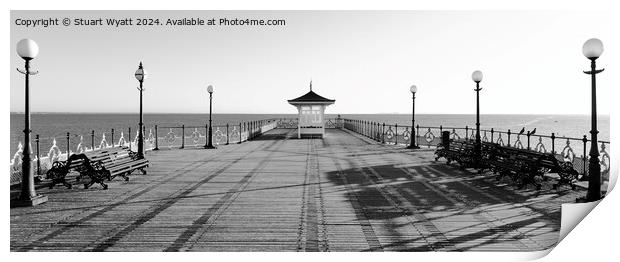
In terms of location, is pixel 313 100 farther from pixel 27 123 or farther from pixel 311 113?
pixel 27 123

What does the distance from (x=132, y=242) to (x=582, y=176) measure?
915 centimetres

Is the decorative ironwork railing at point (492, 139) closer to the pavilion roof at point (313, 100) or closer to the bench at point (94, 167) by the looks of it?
the pavilion roof at point (313, 100)

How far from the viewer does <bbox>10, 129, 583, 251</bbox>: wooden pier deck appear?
5586mm

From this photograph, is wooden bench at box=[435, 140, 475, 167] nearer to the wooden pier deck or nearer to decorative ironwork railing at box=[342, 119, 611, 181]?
decorative ironwork railing at box=[342, 119, 611, 181]

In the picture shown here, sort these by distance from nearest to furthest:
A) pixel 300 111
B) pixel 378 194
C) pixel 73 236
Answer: pixel 73 236 → pixel 378 194 → pixel 300 111

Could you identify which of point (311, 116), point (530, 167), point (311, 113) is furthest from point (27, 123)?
point (311, 116)

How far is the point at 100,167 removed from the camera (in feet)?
31.8

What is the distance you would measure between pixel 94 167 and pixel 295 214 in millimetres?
5024

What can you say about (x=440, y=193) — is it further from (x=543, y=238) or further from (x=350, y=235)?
(x=350, y=235)

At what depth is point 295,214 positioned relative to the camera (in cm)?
694

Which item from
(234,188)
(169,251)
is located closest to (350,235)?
(169,251)

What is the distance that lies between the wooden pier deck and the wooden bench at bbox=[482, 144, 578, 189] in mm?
311

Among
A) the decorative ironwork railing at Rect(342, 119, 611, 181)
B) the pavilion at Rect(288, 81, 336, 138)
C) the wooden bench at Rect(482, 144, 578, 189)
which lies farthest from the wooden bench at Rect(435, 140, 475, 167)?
the pavilion at Rect(288, 81, 336, 138)

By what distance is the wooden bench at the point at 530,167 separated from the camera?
900cm
